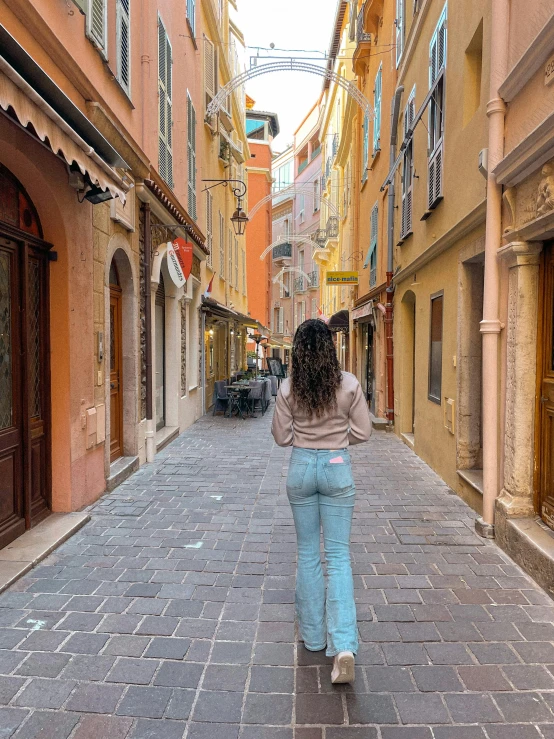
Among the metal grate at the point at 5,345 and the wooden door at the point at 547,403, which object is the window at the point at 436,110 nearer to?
the wooden door at the point at 547,403

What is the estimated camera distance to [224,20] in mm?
17016

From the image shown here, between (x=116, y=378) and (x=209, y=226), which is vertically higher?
(x=209, y=226)

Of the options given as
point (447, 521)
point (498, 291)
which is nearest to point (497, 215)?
point (498, 291)

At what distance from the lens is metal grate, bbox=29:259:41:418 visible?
4.85 meters

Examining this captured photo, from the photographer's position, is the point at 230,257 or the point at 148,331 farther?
the point at 230,257

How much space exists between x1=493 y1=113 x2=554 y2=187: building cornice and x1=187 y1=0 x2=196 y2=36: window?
960 cm

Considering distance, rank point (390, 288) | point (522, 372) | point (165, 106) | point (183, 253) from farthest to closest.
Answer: point (390, 288), point (165, 106), point (183, 253), point (522, 372)

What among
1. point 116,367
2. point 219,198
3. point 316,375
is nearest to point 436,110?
point 116,367

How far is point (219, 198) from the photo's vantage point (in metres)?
16.4

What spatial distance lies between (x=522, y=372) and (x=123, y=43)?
20.5ft

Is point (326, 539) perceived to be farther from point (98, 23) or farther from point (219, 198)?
point (219, 198)

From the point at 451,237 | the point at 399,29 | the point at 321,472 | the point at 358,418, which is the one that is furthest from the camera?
the point at 399,29

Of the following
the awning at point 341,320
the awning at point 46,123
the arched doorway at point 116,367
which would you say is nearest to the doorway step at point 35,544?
the arched doorway at point 116,367

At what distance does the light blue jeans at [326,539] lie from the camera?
9.02 feet
